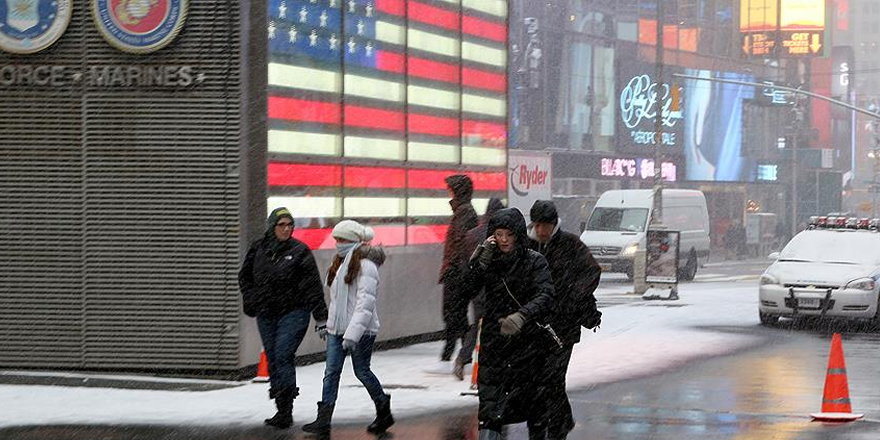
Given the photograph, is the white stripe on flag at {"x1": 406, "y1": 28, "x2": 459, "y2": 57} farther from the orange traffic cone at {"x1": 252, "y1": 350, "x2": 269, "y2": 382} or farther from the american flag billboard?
the orange traffic cone at {"x1": 252, "y1": 350, "x2": 269, "y2": 382}

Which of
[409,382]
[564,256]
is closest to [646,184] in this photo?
[409,382]

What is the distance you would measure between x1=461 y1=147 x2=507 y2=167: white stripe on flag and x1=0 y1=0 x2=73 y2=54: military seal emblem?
6708 millimetres

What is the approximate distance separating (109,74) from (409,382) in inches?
167

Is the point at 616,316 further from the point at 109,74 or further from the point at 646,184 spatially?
the point at 646,184

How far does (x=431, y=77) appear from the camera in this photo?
19266 mm

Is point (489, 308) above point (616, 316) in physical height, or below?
above

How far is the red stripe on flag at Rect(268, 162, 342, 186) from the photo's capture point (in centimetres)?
1534

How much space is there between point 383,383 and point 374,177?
376 centimetres

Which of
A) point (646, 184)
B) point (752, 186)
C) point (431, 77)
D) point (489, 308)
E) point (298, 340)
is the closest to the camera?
point (489, 308)

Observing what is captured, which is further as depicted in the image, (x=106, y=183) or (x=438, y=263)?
(x=438, y=263)

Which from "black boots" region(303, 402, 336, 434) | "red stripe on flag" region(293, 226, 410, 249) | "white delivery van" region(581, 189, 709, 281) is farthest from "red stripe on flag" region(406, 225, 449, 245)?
"white delivery van" region(581, 189, 709, 281)

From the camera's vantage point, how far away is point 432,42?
1923cm

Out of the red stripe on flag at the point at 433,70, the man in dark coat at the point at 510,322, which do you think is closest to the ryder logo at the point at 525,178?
the red stripe on flag at the point at 433,70

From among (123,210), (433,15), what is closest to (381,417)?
(123,210)
